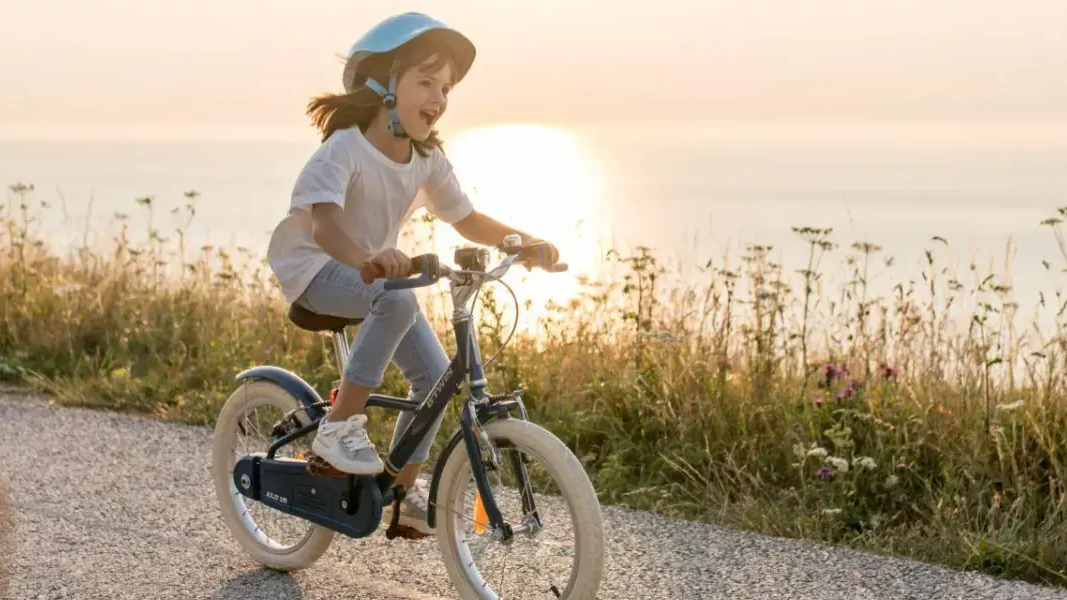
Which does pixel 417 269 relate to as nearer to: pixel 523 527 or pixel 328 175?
pixel 328 175

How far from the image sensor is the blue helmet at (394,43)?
4.19 metres

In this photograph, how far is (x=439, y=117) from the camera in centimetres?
433

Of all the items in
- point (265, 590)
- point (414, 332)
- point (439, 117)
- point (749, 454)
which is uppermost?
point (439, 117)

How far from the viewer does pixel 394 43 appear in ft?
13.7

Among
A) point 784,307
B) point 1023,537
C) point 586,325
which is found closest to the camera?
point 1023,537

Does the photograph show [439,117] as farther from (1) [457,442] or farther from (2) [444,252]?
(2) [444,252]

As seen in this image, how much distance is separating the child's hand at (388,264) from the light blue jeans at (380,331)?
40 cm

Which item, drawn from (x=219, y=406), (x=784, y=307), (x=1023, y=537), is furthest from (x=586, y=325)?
(x=1023, y=537)

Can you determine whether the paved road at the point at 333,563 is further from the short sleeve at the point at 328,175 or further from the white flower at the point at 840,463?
the short sleeve at the point at 328,175

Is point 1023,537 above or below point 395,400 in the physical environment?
below

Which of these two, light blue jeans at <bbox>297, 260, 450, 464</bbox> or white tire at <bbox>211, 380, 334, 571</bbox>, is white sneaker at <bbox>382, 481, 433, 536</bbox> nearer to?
light blue jeans at <bbox>297, 260, 450, 464</bbox>

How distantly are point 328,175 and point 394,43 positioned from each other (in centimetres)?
47

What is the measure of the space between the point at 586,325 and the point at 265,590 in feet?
9.72

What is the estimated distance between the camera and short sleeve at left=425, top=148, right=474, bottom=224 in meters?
4.54
